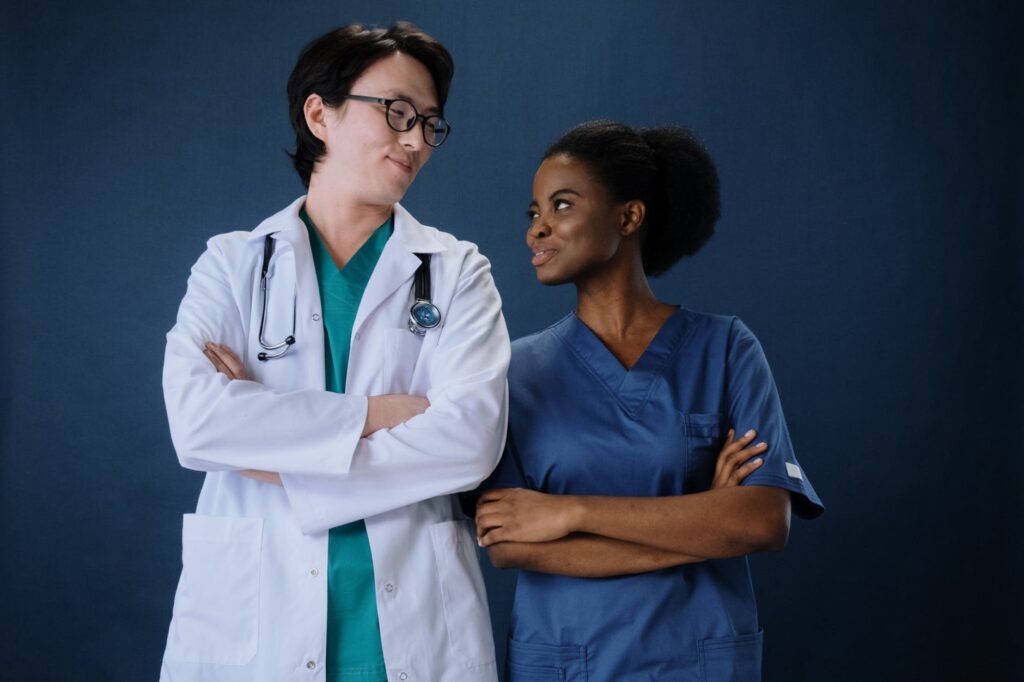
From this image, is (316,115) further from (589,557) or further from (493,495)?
(589,557)

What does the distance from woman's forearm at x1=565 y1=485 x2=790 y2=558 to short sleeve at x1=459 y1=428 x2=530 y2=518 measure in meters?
0.12

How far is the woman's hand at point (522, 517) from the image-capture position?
5.51 feet

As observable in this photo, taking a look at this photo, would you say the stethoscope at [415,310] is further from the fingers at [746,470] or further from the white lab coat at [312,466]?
the fingers at [746,470]

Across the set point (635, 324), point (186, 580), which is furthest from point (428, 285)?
point (186, 580)

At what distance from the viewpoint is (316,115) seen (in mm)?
1786

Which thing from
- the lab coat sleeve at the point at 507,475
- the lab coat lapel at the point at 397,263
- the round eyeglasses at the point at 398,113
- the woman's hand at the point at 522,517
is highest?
the round eyeglasses at the point at 398,113

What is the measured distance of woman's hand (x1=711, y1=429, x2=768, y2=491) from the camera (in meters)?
1.71

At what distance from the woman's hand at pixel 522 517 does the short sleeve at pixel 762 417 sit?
0.29 meters

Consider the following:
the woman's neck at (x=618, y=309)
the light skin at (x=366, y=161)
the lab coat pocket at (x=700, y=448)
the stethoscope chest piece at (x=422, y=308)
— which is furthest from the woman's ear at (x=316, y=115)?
the lab coat pocket at (x=700, y=448)

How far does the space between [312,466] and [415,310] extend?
307 millimetres

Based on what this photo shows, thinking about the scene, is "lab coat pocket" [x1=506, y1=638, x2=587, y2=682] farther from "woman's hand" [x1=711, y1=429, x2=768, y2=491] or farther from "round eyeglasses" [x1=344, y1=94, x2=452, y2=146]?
"round eyeglasses" [x1=344, y1=94, x2=452, y2=146]

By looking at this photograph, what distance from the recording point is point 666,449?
1.75m

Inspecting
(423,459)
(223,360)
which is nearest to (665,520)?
(423,459)

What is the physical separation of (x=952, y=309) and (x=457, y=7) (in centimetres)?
142
